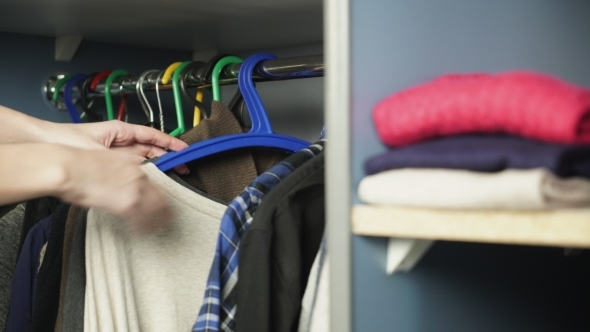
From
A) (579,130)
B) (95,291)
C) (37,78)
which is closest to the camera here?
(579,130)

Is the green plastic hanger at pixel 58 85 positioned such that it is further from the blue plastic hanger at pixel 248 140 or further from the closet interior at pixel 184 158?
the blue plastic hanger at pixel 248 140

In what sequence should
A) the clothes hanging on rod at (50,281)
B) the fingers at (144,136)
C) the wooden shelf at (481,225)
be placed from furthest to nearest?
1. the fingers at (144,136)
2. the clothes hanging on rod at (50,281)
3. the wooden shelf at (481,225)

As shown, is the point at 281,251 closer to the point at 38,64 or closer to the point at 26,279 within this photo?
the point at 26,279

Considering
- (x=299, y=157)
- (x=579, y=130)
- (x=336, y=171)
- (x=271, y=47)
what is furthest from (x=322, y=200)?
(x=271, y=47)

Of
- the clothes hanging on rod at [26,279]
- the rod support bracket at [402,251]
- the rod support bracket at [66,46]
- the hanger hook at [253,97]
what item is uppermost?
the rod support bracket at [66,46]

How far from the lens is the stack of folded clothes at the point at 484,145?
464 mm

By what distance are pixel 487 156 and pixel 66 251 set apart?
1.91 feet

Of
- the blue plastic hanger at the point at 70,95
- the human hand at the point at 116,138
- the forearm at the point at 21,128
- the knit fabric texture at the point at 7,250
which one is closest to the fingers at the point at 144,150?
the human hand at the point at 116,138

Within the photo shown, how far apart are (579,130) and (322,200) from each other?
0.35 meters

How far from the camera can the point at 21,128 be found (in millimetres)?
939

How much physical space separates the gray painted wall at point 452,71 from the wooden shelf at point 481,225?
0.04 meters

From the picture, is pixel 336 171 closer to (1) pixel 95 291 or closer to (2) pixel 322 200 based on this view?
(2) pixel 322 200

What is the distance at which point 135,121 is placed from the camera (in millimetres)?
1568

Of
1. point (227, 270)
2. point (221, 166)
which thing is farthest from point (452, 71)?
point (221, 166)
